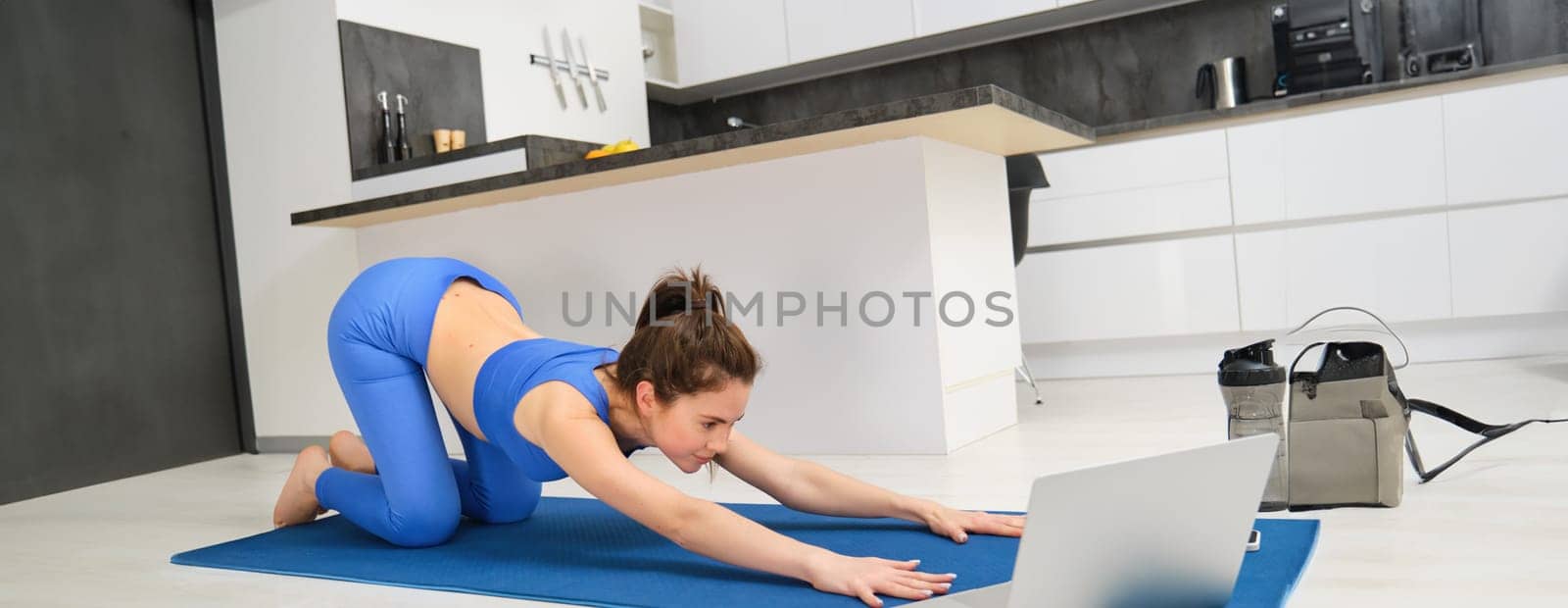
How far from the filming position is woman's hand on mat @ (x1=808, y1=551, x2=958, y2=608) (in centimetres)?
147

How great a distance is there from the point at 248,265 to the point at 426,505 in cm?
257

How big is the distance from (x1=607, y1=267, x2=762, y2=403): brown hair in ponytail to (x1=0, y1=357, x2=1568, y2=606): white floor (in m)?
0.45

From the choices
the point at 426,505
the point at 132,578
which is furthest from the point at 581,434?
the point at 132,578

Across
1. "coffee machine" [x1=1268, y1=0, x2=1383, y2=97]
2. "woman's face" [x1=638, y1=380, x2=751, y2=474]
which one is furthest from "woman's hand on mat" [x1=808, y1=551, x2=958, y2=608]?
"coffee machine" [x1=1268, y1=0, x2=1383, y2=97]

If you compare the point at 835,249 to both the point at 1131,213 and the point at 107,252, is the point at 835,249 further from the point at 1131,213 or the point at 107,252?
the point at 107,252

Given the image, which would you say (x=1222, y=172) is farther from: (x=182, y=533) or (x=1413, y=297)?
(x=182, y=533)

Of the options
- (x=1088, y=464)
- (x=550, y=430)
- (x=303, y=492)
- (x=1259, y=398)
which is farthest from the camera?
(x=1088, y=464)

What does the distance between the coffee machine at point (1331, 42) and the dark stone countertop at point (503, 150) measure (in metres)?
2.84

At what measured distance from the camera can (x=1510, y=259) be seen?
409 cm

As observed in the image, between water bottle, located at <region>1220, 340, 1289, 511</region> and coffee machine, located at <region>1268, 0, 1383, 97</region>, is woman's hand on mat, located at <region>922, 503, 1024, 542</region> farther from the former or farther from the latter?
coffee machine, located at <region>1268, 0, 1383, 97</region>

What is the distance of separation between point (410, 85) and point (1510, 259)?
4.02 meters

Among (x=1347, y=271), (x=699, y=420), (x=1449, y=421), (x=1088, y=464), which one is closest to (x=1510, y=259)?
(x=1347, y=271)

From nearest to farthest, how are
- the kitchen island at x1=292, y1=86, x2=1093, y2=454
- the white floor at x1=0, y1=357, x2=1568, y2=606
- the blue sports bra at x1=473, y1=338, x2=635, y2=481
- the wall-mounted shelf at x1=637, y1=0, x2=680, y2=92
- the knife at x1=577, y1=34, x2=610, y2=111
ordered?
the white floor at x1=0, y1=357, x2=1568, y2=606 → the blue sports bra at x1=473, y1=338, x2=635, y2=481 → the kitchen island at x1=292, y1=86, x2=1093, y2=454 → the knife at x1=577, y1=34, x2=610, y2=111 → the wall-mounted shelf at x1=637, y1=0, x2=680, y2=92

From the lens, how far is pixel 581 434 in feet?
5.57
